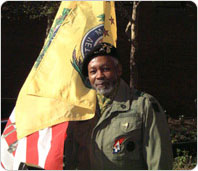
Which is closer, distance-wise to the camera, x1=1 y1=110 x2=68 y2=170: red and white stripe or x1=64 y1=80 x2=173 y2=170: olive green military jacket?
x1=64 y1=80 x2=173 y2=170: olive green military jacket

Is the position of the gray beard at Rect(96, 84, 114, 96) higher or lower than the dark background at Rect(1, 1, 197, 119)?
lower

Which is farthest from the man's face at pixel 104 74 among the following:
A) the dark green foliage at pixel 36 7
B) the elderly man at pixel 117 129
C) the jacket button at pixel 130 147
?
the dark green foliage at pixel 36 7

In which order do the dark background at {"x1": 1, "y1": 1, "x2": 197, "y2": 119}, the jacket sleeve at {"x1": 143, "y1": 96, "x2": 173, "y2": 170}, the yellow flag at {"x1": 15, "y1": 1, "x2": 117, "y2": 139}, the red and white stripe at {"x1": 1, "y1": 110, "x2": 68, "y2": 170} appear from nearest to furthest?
1. the jacket sleeve at {"x1": 143, "y1": 96, "x2": 173, "y2": 170}
2. the red and white stripe at {"x1": 1, "y1": 110, "x2": 68, "y2": 170}
3. the yellow flag at {"x1": 15, "y1": 1, "x2": 117, "y2": 139}
4. the dark background at {"x1": 1, "y1": 1, "x2": 197, "y2": 119}

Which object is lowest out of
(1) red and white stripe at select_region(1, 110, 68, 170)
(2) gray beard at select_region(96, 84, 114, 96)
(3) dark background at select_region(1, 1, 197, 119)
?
(1) red and white stripe at select_region(1, 110, 68, 170)

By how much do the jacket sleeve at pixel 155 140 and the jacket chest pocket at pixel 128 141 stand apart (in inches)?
2.2

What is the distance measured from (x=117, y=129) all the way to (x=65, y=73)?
0.99m

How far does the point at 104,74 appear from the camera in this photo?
2779mm

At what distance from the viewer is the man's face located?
9.12 feet

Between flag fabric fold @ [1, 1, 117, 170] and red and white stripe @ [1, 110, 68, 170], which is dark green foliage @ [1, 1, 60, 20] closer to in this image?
flag fabric fold @ [1, 1, 117, 170]

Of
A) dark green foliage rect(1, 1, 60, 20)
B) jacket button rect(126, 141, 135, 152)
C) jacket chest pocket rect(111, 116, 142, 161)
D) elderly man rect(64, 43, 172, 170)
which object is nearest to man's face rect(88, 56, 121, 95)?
elderly man rect(64, 43, 172, 170)

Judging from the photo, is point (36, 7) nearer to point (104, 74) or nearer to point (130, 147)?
point (104, 74)

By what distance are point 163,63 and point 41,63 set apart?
347 inches

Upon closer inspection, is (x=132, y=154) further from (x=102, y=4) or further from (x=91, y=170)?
(x=102, y=4)

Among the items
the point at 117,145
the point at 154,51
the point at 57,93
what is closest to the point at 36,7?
the point at 57,93
